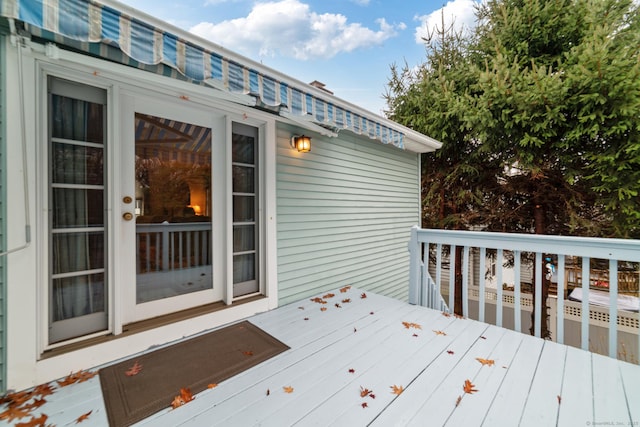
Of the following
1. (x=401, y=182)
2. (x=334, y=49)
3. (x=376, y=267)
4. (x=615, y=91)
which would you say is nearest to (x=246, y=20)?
(x=334, y=49)

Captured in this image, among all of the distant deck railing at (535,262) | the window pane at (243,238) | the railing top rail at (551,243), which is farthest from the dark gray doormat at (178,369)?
the railing top rail at (551,243)

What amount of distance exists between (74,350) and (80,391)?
330 millimetres

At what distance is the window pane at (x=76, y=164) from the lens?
193cm

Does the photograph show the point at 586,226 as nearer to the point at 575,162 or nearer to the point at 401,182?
the point at 575,162

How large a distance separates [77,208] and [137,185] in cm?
46

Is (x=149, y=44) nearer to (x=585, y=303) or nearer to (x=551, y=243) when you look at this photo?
(x=551, y=243)

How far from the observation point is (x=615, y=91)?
3859 mm

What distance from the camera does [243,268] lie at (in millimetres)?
3010

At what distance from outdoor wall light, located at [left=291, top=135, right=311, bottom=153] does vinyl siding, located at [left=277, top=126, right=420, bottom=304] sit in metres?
0.08

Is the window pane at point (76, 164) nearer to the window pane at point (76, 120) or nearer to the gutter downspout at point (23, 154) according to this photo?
the window pane at point (76, 120)

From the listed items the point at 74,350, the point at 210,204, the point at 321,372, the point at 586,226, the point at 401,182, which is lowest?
the point at 321,372

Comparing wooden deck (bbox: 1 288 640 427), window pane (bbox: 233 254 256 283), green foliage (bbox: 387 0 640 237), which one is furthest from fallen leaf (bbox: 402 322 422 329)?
green foliage (bbox: 387 0 640 237)

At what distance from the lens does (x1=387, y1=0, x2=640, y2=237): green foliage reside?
13.5 ft

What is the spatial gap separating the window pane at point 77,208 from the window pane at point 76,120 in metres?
0.41
